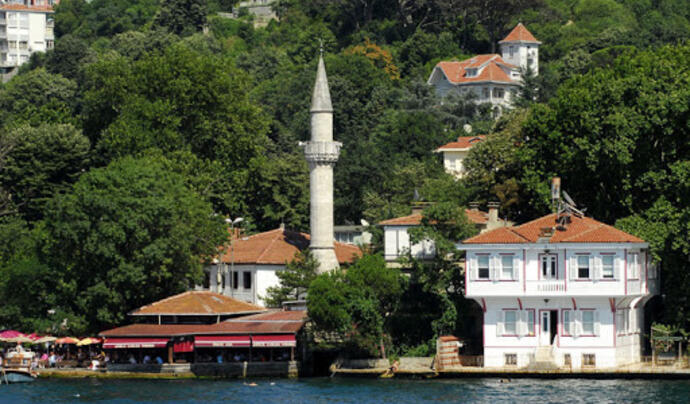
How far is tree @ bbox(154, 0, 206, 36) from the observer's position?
153500 mm

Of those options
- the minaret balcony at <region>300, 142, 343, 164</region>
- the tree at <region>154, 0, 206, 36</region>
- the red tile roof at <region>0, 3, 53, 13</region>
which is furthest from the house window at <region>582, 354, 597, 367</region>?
the red tile roof at <region>0, 3, 53, 13</region>

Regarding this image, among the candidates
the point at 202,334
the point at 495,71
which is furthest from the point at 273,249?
the point at 495,71

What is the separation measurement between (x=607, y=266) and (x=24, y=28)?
424ft

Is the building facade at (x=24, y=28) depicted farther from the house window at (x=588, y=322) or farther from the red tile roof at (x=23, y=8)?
the house window at (x=588, y=322)

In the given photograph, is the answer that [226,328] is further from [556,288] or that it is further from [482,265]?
[556,288]

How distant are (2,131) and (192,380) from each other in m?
33.0

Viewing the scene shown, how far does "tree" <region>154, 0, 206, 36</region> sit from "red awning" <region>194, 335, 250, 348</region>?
87.7 m

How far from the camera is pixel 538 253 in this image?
210 ft

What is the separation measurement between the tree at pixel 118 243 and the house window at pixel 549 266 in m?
16.6

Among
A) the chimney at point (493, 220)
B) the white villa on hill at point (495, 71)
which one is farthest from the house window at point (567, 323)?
the white villa on hill at point (495, 71)

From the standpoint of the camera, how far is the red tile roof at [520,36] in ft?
439

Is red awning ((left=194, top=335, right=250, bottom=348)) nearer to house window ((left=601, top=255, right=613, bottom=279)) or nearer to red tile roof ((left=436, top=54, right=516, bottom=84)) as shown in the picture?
house window ((left=601, top=255, right=613, bottom=279))

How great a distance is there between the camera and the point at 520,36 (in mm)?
134125

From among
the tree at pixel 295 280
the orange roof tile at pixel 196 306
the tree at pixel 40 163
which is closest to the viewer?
the orange roof tile at pixel 196 306
